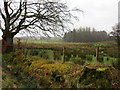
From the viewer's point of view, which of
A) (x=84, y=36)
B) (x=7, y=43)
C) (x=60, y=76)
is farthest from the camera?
(x=7, y=43)

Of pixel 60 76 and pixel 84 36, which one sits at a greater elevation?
pixel 84 36

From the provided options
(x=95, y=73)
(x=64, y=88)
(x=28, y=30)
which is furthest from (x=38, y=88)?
(x=28, y=30)

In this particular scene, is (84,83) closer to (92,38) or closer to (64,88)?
(64,88)

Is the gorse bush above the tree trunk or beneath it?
beneath

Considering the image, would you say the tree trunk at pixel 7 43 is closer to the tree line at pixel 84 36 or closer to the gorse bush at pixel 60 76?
the tree line at pixel 84 36

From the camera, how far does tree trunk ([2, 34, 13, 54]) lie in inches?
598

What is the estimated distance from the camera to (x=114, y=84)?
6762 mm

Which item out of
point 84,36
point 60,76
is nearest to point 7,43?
point 84,36

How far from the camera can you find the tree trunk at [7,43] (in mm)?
15188

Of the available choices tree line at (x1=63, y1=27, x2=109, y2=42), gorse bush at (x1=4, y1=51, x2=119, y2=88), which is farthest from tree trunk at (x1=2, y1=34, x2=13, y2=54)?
gorse bush at (x1=4, y1=51, x2=119, y2=88)

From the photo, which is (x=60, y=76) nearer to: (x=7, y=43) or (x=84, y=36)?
(x=84, y=36)

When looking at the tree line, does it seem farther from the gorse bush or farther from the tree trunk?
the gorse bush

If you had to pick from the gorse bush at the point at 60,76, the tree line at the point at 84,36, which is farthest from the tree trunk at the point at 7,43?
the gorse bush at the point at 60,76

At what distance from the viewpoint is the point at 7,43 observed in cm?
1608
